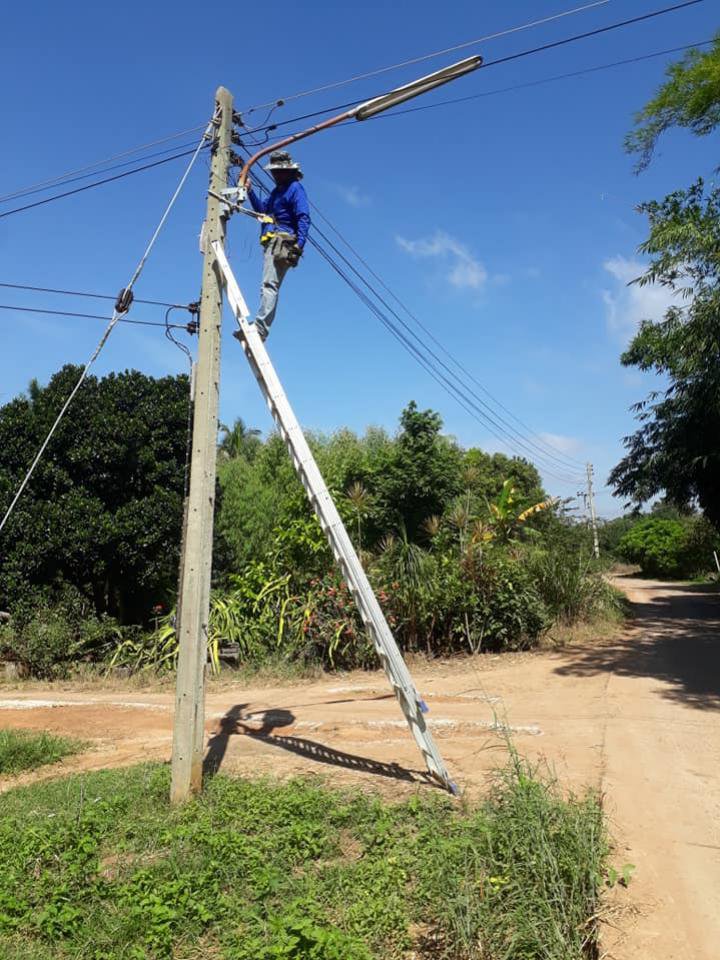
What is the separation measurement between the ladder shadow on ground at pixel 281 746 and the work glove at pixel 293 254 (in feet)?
13.9

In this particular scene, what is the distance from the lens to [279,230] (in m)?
5.67

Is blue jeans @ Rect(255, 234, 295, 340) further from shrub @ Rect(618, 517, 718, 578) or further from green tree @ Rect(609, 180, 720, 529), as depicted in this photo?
shrub @ Rect(618, 517, 718, 578)

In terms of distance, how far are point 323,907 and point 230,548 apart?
1225 cm

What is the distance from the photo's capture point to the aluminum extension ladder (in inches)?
188

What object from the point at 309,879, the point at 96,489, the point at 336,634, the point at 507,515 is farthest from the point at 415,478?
the point at 309,879

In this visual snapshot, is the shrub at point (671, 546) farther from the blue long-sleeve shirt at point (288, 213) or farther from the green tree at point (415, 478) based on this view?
the blue long-sleeve shirt at point (288, 213)

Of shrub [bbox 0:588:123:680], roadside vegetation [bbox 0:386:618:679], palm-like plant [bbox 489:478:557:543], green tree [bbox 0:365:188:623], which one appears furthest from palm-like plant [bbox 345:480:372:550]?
shrub [bbox 0:588:123:680]

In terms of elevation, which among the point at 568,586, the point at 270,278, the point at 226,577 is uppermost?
the point at 270,278

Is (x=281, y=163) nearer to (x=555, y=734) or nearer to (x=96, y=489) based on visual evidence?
(x=555, y=734)

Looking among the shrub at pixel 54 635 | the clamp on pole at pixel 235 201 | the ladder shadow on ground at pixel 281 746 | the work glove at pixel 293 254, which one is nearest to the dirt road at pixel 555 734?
the ladder shadow on ground at pixel 281 746

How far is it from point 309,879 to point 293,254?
4.49 meters

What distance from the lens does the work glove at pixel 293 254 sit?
5.62 metres

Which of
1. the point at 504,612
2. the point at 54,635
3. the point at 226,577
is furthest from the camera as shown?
the point at 226,577

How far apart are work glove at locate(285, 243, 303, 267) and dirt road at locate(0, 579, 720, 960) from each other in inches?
155
